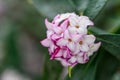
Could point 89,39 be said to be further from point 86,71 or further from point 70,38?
point 86,71

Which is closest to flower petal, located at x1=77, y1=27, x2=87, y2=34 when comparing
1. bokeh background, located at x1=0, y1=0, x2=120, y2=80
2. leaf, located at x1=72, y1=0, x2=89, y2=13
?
leaf, located at x1=72, y1=0, x2=89, y2=13

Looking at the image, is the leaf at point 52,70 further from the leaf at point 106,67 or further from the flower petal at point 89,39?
the flower petal at point 89,39

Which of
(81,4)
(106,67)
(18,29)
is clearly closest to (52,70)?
(106,67)

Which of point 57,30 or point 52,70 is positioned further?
point 52,70

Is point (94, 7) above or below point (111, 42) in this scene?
above

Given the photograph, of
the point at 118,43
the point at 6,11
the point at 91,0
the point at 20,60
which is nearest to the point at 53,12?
the point at 91,0

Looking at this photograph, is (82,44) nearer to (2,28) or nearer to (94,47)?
(94,47)
